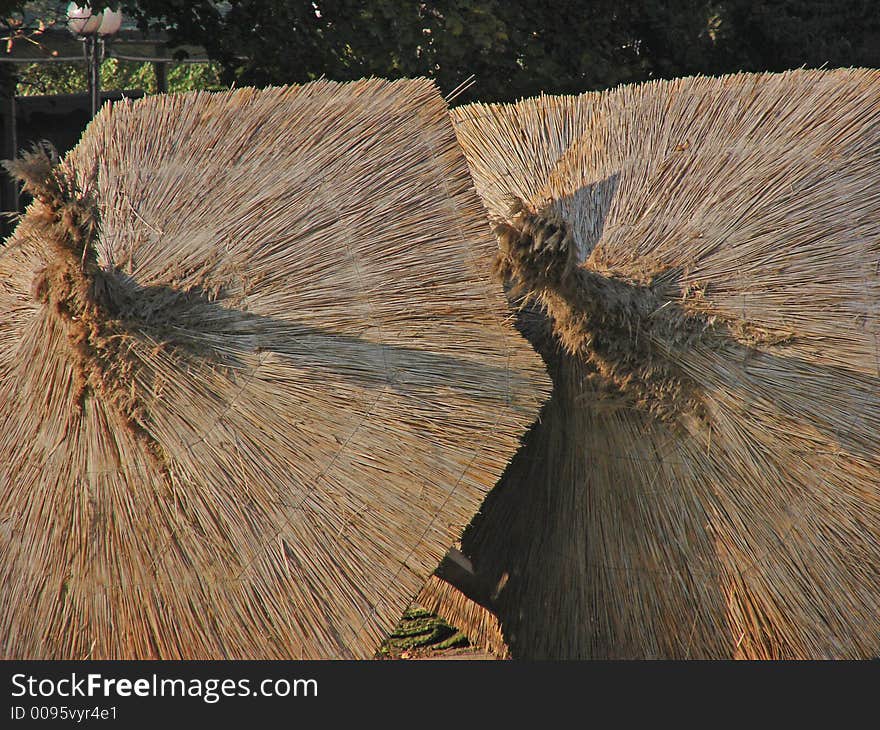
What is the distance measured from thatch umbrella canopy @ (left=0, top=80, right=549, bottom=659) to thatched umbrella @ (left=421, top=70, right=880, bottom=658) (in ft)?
1.08

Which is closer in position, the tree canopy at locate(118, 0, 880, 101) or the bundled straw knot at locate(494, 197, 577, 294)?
the bundled straw knot at locate(494, 197, 577, 294)

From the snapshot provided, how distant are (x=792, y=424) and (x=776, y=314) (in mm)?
273

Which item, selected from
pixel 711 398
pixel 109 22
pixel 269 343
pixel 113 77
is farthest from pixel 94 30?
pixel 113 77

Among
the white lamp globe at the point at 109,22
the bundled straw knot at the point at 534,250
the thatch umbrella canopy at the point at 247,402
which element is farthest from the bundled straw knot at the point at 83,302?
the white lamp globe at the point at 109,22

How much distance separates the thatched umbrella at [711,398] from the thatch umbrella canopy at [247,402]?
13.0 inches

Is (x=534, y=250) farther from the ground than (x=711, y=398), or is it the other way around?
(x=534, y=250)

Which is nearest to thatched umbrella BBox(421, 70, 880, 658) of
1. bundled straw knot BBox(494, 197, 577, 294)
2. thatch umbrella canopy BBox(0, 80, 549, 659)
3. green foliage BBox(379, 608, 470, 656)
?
bundled straw knot BBox(494, 197, 577, 294)

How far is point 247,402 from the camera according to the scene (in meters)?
2.00

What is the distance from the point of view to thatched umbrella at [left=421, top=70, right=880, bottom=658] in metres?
2.15

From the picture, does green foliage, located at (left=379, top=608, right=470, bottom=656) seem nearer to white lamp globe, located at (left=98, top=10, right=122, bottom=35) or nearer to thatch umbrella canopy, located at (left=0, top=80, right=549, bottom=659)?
thatch umbrella canopy, located at (left=0, top=80, right=549, bottom=659)

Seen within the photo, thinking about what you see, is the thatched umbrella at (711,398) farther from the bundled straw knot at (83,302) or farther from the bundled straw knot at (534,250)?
the bundled straw knot at (83,302)

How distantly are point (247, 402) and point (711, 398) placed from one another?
1110 millimetres

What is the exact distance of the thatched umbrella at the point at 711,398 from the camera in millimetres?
2152

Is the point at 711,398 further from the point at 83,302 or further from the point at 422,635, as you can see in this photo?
the point at 422,635
